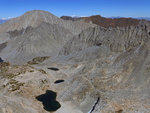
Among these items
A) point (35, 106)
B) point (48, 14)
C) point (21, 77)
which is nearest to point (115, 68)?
point (35, 106)

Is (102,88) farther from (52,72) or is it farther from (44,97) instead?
(52,72)

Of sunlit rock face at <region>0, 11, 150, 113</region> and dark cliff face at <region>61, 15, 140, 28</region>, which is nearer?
sunlit rock face at <region>0, 11, 150, 113</region>

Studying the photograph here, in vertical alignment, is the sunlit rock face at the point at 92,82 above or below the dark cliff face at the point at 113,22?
Answer: below

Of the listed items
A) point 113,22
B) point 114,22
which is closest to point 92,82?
point 114,22

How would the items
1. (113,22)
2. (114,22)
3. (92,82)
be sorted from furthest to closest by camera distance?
(113,22), (114,22), (92,82)

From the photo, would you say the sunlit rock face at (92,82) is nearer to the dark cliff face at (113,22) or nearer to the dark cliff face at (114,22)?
the dark cliff face at (113,22)

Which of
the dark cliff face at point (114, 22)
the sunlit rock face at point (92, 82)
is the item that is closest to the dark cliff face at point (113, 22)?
the dark cliff face at point (114, 22)

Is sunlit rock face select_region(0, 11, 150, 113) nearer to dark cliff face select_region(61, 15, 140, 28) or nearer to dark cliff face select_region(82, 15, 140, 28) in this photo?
dark cliff face select_region(61, 15, 140, 28)

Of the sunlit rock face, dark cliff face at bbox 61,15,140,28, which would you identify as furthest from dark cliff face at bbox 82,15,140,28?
the sunlit rock face

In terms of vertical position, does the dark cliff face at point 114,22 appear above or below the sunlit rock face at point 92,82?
above

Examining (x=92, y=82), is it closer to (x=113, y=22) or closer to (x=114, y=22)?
(x=114, y=22)

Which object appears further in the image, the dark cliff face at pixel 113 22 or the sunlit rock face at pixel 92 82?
the dark cliff face at pixel 113 22
